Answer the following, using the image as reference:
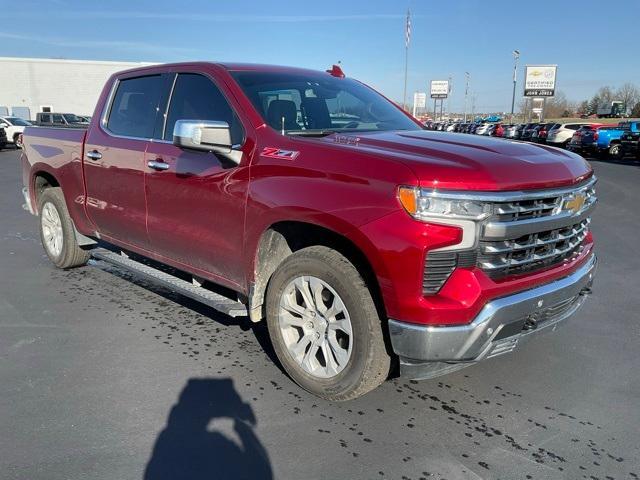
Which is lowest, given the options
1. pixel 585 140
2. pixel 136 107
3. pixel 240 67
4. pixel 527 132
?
pixel 527 132

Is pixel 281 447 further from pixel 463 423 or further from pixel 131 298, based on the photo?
pixel 131 298

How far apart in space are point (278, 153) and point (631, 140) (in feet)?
81.7

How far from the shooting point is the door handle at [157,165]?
4.07 meters

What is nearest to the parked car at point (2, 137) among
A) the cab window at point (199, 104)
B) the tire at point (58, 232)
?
the tire at point (58, 232)

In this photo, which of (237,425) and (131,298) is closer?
(237,425)

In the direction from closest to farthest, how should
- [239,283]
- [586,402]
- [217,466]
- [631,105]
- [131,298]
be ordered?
1. [217,466]
2. [586,402]
3. [239,283]
4. [131,298]
5. [631,105]

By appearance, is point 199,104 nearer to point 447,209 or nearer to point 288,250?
point 288,250

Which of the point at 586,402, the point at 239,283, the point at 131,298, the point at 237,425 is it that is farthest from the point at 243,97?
the point at 586,402

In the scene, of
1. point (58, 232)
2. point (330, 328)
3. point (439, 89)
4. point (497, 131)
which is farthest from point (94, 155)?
point (439, 89)

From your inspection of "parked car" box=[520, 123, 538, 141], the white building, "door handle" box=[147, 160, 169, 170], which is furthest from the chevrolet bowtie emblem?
the white building

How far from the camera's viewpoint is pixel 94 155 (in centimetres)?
493

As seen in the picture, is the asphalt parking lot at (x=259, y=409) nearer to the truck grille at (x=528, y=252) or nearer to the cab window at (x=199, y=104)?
the truck grille at (x=528, y=252)

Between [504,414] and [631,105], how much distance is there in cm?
10483

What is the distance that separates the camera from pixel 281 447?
9.41ft
